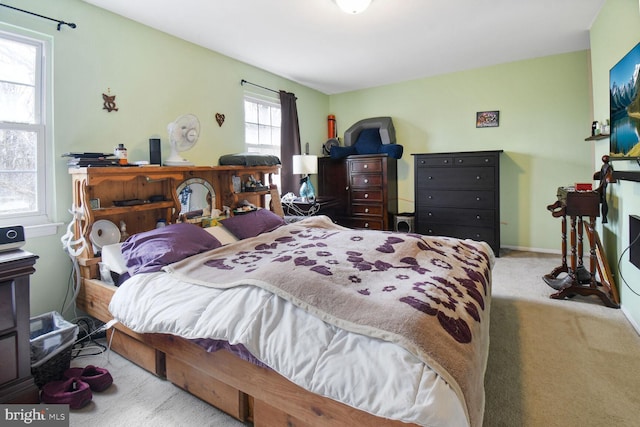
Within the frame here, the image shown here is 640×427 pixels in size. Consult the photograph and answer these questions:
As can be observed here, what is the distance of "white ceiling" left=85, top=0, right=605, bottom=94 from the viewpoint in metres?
2.76

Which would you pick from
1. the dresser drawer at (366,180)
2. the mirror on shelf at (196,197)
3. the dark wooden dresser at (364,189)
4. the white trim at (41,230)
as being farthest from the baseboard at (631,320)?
the white trim at (41,230)

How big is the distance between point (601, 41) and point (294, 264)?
3.41 metres

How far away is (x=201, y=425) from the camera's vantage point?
1.56 metres

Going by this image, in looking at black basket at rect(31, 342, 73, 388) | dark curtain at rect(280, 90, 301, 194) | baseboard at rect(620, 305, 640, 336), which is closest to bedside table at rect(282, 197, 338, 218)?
dark curtain at rect(280, 90, 301, 194)

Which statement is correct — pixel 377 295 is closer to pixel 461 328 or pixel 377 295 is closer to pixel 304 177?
pixel 461 328

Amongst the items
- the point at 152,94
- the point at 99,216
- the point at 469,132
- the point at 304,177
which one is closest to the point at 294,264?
the point at 99,216

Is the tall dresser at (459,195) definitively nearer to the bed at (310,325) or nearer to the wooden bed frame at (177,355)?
the bed at (310,325)

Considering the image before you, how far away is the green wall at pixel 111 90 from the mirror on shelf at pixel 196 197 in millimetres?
380

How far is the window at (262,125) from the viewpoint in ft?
13.7

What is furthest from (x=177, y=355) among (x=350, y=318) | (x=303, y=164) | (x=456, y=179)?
(x=456, y=179)

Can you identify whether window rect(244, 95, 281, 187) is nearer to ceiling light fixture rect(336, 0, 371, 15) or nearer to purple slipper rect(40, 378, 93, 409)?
ceiling light fixture rect(336, 0, 371, 15)

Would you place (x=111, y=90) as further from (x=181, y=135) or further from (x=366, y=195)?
(x=366, y=195)

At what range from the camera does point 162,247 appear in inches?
83.8

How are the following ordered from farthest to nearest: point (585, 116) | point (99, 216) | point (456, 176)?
point (456, 176) < point (585, 116) < point (99, 216)
